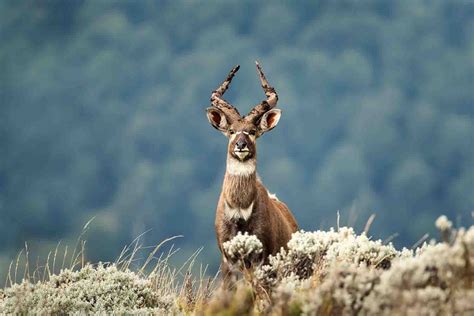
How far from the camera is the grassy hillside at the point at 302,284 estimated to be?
550 cm

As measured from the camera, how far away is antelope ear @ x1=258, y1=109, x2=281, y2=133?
35.9ft

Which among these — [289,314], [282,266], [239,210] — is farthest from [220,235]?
[289,314]

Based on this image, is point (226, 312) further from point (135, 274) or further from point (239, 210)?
point (135, 274)

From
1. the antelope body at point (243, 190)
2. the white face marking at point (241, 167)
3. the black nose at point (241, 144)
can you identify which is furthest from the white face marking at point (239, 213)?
the black nose at point (241, 144)

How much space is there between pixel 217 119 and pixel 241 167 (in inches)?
35.4

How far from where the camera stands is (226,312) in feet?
18.2

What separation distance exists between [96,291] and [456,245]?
5958 millimetres

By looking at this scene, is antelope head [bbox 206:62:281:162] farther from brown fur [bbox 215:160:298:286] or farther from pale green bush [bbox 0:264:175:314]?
pale green bush [bbox 0:264:175:314]

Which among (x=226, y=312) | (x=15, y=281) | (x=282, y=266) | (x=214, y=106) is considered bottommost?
(x=226, y=312)

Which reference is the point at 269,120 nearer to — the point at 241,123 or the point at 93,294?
the point at 241,123

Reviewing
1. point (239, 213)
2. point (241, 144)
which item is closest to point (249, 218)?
point (239, 213)

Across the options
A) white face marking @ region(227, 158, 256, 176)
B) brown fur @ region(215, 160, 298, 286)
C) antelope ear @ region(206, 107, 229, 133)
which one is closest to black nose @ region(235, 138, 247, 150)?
white face marking @ region(227, 158, 256, 176)

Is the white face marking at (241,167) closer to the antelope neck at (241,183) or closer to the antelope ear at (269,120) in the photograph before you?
the antelope neck at (241,183)

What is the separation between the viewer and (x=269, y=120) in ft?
36.6
